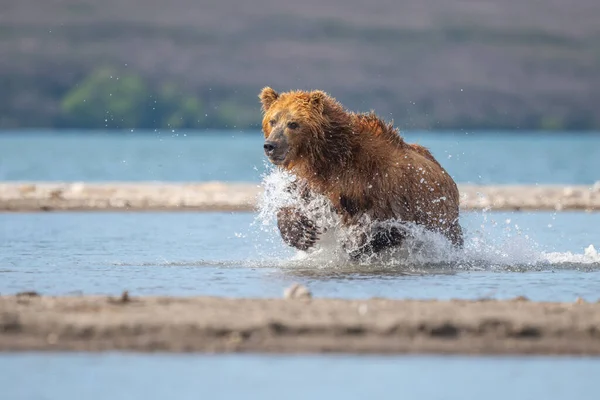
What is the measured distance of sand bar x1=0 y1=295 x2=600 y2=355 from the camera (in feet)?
25.0

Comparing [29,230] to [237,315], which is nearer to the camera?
[237,315]

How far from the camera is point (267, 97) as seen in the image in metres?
12.1

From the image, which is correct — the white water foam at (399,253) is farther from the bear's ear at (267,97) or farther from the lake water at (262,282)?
the bear's ear at (267,97)

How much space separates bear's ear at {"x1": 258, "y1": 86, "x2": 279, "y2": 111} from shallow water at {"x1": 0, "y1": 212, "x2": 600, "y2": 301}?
1.56 m

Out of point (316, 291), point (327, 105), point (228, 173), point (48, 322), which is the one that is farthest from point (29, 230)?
point (228, 173)

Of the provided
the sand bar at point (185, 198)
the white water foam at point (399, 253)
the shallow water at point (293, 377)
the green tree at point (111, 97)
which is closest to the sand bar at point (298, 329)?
the shallow water at point (293, 377)

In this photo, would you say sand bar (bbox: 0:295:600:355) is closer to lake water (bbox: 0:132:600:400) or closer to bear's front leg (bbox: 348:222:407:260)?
lake water (bbox: 0:132:600:400)

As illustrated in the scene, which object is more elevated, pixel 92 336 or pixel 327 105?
pixel 327 105

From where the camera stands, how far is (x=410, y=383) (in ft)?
22.4

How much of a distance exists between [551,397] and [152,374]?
217 cm

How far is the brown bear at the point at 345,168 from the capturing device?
459 inches

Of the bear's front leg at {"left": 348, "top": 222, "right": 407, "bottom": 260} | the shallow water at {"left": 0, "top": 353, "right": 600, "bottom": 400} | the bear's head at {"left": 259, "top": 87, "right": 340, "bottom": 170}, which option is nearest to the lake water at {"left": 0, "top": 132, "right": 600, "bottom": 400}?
the shallow water at {"left": 0, "top": 353, "right": 600, "bottom": 400}

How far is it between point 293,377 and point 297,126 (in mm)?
4915

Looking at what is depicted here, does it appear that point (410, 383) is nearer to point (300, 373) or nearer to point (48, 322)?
point (300, 373)
